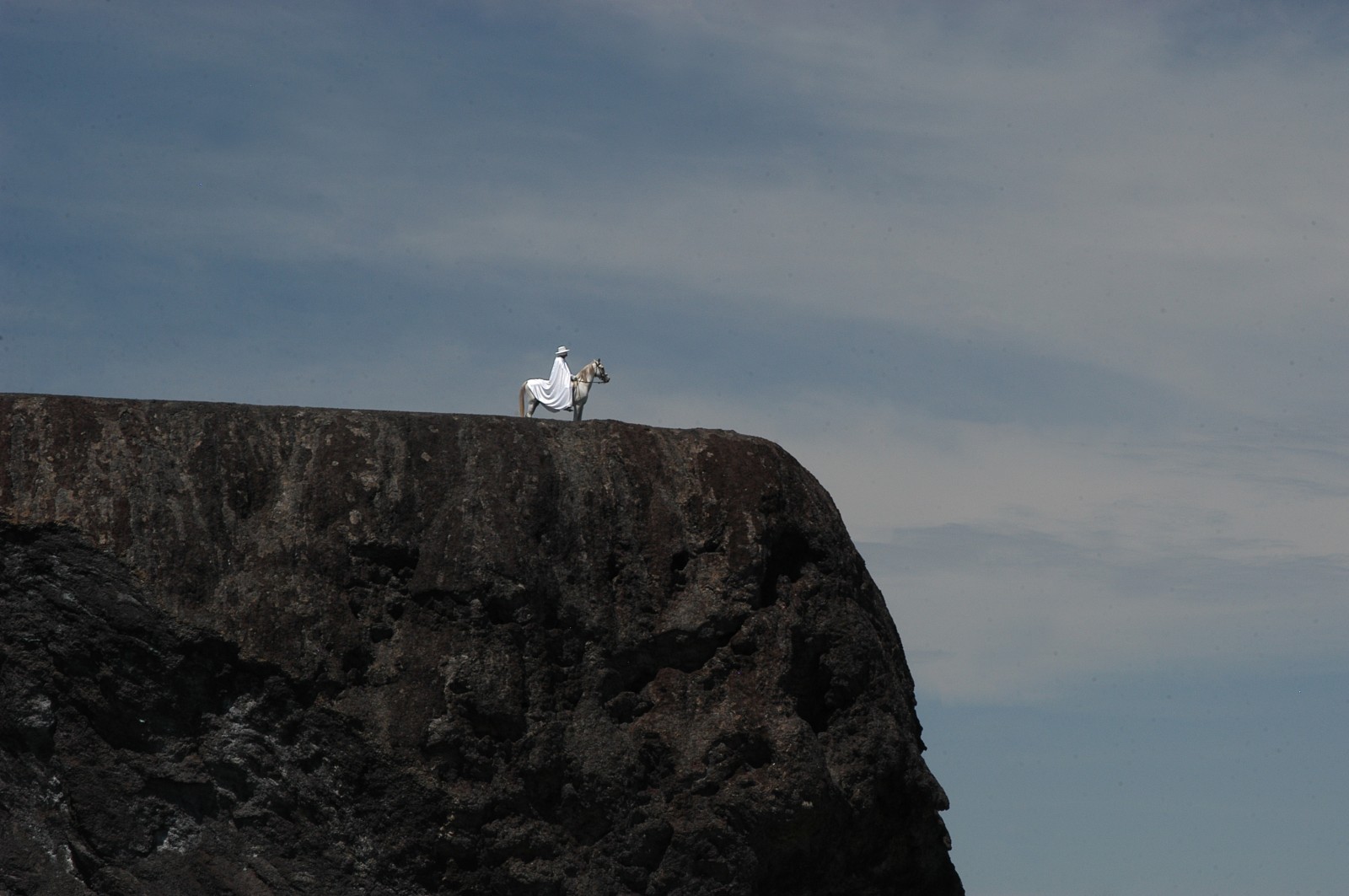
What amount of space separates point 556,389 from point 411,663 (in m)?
3.86

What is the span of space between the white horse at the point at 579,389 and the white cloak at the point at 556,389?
3 cm

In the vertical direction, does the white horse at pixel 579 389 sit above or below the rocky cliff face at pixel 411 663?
above

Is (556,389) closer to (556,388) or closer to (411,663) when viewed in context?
(556,388)

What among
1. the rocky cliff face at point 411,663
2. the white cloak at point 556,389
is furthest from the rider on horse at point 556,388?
the rocky cliff face at point 411,663

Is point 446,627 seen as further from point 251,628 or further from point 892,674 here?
point 892,674

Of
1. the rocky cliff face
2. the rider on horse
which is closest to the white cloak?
the rider on horse

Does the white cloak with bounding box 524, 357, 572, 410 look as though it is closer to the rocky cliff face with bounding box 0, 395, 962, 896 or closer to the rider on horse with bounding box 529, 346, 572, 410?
the rider on horse with bounding box 529, 346, 572, 410

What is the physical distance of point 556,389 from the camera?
13.9 meters

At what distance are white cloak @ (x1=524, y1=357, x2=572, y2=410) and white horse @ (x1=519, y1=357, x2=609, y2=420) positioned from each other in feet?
0.10

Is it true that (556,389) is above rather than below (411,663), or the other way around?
above

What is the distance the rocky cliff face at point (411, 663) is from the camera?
10219mm

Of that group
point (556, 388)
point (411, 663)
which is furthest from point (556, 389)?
point (411, 663)

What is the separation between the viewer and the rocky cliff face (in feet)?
33.5

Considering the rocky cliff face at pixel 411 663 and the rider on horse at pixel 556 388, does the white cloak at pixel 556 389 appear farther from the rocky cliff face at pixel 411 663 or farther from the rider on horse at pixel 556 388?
the rocky cliff face at pixel 411 663
